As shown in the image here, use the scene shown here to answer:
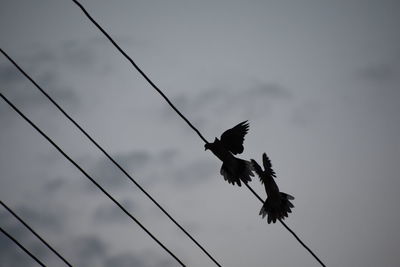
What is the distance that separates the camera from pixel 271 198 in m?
5.18

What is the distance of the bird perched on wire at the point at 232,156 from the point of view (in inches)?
189

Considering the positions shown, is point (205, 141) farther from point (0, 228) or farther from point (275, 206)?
point (0, 228)

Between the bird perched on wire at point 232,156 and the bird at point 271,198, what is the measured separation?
0.47ft

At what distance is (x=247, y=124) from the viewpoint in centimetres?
506

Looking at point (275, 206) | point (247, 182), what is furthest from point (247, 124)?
point (275, 206)

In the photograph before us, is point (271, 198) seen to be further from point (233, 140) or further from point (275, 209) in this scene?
point (233, 140)

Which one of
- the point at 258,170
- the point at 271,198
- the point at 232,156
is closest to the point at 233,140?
the point at 232,156

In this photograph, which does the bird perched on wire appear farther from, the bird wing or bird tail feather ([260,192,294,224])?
bird tail feather ([260,192,294,224])

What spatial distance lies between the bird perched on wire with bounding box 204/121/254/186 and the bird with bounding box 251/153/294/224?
0.47 ft

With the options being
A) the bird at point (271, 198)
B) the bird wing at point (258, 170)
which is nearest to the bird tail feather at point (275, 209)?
the bird at point (271, 198)

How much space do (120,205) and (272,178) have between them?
6.44 ft

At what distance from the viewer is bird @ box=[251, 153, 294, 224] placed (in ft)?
16.3

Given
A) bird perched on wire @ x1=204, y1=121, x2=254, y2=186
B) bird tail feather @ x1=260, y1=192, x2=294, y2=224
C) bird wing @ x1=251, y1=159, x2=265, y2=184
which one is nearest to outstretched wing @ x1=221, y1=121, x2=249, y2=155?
bird perched on wire @ x1=204, y1=121, x2=254, y2=186

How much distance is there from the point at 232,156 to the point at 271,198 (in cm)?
85
